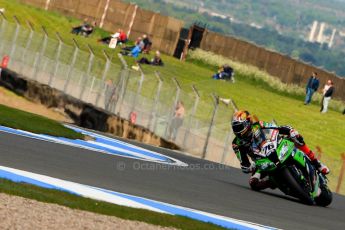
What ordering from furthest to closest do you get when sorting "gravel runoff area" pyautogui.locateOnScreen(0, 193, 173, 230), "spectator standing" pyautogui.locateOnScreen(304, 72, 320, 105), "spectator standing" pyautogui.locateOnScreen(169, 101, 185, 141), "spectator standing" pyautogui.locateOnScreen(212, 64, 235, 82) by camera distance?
"spectator standing" pyautogui.locateOnScreen(212, 64, 235, 82) → "spectator standing" pyautogui.locateOnScreen(304, 72, 320, 105) → "spectator standing" pyautogui.locateOnScreen(169, 101, 185, 141) → "gravel runoff area" pyautogui.locateOnScreen(0, 193, 173, 230)

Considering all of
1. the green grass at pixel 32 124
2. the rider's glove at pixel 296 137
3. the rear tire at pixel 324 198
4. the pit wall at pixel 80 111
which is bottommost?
the pit wall at pixel 80 111

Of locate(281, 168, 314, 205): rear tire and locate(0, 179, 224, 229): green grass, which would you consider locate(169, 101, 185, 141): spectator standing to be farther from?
locate(0, 179, 224, 229): green grass

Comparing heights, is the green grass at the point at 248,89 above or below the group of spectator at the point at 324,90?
below

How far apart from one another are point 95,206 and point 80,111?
802 inches

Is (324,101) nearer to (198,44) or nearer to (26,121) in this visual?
(198,44)

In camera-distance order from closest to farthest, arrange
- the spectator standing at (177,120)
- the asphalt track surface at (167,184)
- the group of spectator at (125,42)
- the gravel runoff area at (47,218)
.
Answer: the gravel runoff area at (47,218), the asphalt track surface at (167,184), the spectator standing at (177,120), the group of spectator at (125,42)

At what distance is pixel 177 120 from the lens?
93.6 feet

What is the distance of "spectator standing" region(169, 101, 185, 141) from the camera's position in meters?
28.4

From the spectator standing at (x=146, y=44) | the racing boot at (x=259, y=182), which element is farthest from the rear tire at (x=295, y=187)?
the spectator standing at (x=146, y=44)

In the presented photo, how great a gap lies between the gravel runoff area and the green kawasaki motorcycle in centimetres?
619

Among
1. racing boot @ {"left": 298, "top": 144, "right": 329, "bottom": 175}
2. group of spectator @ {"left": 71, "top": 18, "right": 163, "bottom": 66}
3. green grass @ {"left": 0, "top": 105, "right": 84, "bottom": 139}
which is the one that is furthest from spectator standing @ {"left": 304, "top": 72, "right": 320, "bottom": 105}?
racing boot @ {"left": 298, "top": 144, "right": 329, "bottom": 175}

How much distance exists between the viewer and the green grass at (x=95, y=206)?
1062 cm

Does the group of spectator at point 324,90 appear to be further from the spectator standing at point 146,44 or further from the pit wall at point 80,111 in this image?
the pit wall at point 80,111

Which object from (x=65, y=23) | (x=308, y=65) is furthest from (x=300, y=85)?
(x=65, y=23)
